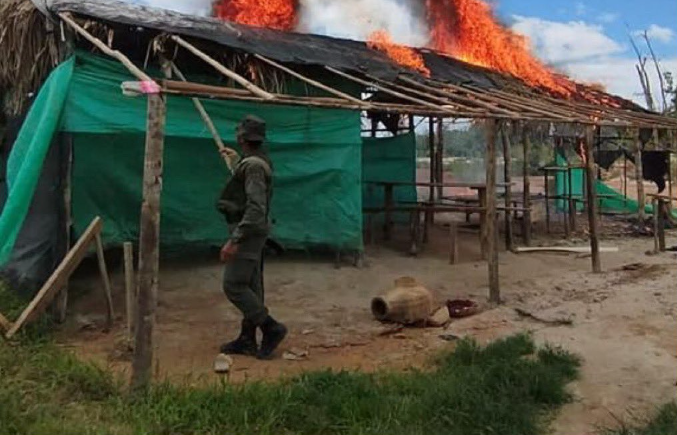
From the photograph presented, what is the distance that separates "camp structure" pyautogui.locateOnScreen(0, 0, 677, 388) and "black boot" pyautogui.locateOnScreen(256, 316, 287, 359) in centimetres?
134

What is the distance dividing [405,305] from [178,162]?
3.00 m

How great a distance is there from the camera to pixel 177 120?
7.62 metres

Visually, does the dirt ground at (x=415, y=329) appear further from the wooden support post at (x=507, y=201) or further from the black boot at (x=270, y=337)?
the wooden support post at (x=507, y=201)

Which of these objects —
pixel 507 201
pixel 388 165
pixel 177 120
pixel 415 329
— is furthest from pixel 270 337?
pixel 388 165

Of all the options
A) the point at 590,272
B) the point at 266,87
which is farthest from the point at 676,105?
the point at 266,87

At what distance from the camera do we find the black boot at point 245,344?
5797mm

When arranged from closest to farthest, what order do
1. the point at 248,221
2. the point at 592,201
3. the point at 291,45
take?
the point at 248,221 < the point at 291,45 < the point at 592,201

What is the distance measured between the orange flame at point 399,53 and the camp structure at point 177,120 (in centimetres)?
27

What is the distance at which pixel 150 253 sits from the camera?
15.1ft

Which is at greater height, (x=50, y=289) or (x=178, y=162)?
(x=178, y=162)

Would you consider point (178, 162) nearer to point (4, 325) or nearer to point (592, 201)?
point (4, 325)

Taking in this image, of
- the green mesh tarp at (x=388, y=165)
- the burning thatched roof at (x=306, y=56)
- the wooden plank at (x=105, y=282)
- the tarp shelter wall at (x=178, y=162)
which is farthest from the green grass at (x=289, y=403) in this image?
the green mesh tarp at (x=388, y=165)

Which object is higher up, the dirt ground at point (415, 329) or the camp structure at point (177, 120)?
the camp structure at point (177, 120)

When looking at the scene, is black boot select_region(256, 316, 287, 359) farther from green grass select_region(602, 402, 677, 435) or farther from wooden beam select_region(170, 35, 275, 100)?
green grass select_region(602, 402, 677, 435)
